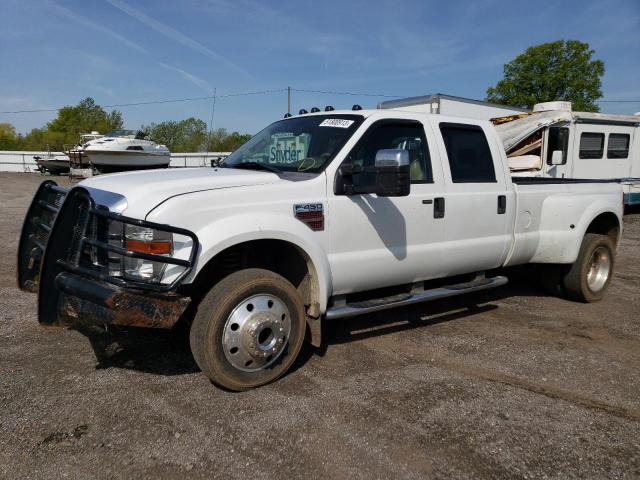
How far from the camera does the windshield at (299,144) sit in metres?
4.12

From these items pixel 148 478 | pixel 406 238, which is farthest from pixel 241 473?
pixel 406 238

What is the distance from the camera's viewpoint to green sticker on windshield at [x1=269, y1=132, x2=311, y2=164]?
4.30 metres

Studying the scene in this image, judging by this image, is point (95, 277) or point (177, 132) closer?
point (95, 277)

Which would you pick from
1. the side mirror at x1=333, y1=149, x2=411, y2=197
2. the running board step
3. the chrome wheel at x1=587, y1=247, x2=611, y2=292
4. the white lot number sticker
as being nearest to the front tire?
the running board step

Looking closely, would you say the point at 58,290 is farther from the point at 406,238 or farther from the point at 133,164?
the point at 133,164

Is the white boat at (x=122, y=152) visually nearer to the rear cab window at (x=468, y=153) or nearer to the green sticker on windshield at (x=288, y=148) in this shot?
the green sticker on windshield at (x=288, y=148)

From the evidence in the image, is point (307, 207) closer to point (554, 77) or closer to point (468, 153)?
point (468, 153)

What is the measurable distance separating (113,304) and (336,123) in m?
2.28

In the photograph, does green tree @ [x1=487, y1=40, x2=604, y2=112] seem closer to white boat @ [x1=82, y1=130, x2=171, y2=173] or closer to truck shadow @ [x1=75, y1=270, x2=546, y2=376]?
white boat @ [x1=82, y1=130, x2=171, y2=173]

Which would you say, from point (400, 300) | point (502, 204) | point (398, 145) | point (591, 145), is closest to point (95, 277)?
point (400, 300)

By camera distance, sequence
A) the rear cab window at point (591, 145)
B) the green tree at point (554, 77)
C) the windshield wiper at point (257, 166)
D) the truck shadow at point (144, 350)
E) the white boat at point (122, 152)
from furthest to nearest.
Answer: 1. the green tree at point (554, 77)
2. the white boat at point (122, 152)
3. the rear cab window at point (591, 145)
4. the windshield wiper at point (257, 166)
5. the truck shadow at point (144, 350)

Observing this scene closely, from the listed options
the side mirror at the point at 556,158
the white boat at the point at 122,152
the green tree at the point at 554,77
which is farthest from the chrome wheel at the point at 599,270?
the green tree at the point at 554,77

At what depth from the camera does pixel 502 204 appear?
5.00 meters

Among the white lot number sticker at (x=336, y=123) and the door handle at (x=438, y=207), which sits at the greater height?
the white lot number sticker at (x=336, y=123)
